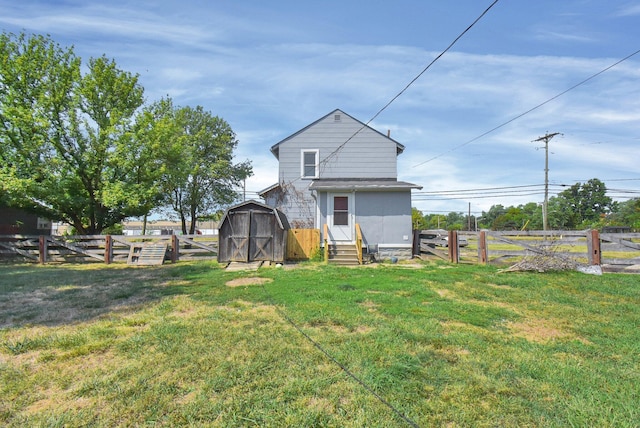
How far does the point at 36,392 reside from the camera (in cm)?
297

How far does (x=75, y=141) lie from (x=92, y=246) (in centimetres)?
484

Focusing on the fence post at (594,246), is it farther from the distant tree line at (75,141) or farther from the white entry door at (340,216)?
the distant tree line at (75,141)

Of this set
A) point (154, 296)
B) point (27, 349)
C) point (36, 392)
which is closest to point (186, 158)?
point (154, 296)

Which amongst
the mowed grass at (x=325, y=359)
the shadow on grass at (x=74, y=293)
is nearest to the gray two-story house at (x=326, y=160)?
the shadow on grass at (x=74, y=293)

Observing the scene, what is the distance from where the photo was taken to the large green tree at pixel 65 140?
13750mm

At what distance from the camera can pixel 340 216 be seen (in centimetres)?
1457

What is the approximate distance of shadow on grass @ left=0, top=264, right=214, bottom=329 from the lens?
5578mm

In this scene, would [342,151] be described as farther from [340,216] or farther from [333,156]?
[340,216]

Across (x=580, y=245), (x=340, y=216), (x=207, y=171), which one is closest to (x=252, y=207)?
(x=340, y=216)

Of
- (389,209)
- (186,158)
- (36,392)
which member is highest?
(186,158)

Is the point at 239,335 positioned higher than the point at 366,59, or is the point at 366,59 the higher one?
the point at 366,59

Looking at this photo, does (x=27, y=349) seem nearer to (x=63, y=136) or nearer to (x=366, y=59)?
(x=366, y=59)

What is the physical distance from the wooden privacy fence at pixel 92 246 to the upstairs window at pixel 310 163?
542 centimetres

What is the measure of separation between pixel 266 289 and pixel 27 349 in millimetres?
4328
